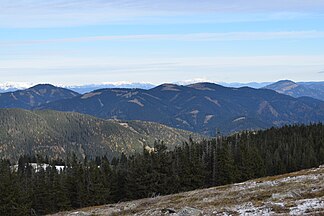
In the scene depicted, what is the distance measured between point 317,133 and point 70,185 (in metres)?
112

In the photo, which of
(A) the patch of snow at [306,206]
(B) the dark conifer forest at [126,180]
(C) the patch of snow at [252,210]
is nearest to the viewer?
(A) the patch of snow at [306,206]

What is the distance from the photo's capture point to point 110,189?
3898 inches

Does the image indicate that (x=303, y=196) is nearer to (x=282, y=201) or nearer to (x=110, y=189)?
(x=282, y=201)

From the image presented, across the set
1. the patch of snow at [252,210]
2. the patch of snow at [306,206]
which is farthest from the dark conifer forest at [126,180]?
the patch of snow at [306,206]

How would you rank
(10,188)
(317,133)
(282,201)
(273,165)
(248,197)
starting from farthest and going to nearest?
1. (317,133)
2. (273,165)
3. (10,188)
4. (248,197)
5. (282,201)

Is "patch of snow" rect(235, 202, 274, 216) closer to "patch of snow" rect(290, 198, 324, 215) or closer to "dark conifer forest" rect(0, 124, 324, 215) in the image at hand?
"patch of snow" rect(290, 198, 324, 215)

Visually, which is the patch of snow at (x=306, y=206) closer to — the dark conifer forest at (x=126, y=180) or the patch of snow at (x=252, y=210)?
the patch of snow at (x=252, y=210)

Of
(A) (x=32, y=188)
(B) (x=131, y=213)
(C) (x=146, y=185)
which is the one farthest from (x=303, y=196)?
(A) (x=32, y=188)

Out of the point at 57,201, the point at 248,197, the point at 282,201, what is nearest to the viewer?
the point at 282,201

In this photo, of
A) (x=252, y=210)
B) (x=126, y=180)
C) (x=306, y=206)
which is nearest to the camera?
(x=306, y=206)

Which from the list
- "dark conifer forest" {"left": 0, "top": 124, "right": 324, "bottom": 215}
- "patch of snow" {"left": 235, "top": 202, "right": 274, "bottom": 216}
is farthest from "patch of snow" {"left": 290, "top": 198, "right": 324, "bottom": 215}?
"dark conifer forest" {"left": 0, "top": 124, "right": 324, "bottom": 215}

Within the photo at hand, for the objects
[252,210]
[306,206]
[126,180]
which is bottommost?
[126,180]

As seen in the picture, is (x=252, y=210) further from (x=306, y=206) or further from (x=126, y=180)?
(x=126, y=180)

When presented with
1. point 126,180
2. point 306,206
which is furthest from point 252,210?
point 126,180
